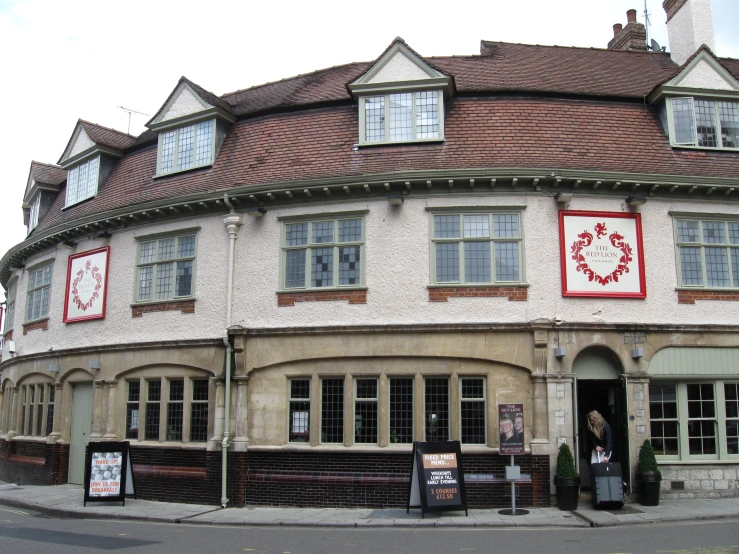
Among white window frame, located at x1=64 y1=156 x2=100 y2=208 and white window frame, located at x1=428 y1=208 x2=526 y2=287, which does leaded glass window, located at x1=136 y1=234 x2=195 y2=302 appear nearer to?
white window frame, located at x1=64 y1=156 x2=100 y2=208

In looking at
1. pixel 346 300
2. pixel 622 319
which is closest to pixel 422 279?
pixel 346 300

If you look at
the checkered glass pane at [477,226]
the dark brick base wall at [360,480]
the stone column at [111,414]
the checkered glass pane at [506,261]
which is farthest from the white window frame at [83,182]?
the checkered glass pane at [506,261]

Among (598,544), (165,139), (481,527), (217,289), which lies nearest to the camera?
(598,544)

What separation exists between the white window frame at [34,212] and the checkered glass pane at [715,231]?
20739 millimetres

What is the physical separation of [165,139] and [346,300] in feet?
24.6

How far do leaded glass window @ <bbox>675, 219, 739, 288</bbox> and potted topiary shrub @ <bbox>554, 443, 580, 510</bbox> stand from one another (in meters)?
4.92

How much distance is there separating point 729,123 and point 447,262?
793 cm

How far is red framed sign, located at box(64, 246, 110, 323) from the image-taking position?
64.7 ft

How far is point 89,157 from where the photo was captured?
22.0m

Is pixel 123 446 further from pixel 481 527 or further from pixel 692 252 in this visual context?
pixel 692 252

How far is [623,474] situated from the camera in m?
15.8

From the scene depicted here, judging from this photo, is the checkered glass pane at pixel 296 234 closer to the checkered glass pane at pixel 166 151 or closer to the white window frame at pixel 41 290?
the checkered glass pane at pixel 166 151

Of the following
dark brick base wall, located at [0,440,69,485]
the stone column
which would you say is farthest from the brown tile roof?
dark brick base wall, located at [0,440,69,485]

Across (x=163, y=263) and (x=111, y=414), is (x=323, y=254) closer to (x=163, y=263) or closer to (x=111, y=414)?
(x=163, y=263)
